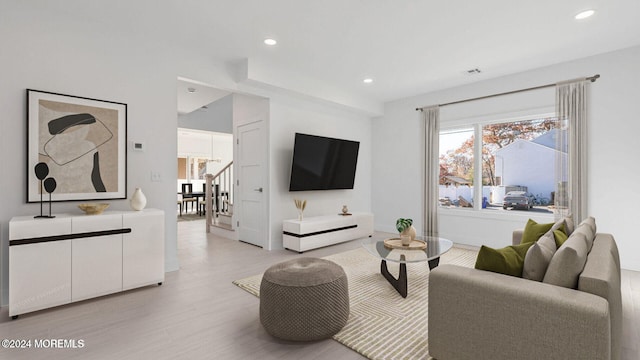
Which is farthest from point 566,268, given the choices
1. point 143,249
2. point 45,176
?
point 45,176

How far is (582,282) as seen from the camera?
1497mm

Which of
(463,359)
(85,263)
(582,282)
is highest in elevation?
(582,282)

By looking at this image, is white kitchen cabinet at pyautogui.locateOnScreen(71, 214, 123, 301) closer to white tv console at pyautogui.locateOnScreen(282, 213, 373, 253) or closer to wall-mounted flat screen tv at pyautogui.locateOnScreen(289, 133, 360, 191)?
white tv console at pyautogui.locateOnScreen(282, 213, 373, 253)

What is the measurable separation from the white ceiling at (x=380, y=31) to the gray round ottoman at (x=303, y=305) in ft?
8.03

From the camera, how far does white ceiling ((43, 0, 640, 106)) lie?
2.88 metres

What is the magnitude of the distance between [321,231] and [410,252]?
1.98 metres

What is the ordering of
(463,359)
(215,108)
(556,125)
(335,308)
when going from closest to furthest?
(463,359) < (335,308) < (556,125) < (215,108)

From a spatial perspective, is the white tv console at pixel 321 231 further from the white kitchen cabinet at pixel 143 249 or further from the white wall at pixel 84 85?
the white kitchen cabinet at pixel 143 249

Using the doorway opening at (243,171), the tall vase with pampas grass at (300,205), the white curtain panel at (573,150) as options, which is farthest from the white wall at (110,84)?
the white curtain panel at (573,150)

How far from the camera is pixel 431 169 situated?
18.0 feet

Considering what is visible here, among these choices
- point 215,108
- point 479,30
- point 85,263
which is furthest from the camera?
point 215,108

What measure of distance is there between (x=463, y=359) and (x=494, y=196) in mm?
4033

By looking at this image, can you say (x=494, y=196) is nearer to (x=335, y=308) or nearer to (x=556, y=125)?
(x=556, y=125)

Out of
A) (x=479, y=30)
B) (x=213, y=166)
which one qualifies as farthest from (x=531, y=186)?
(x=213, y=166)
